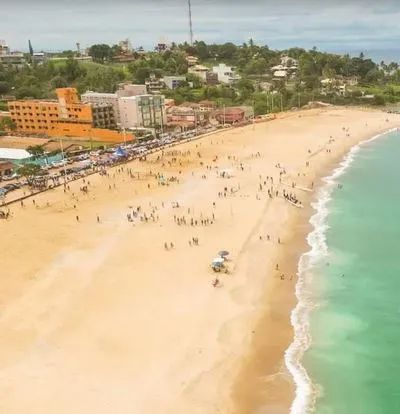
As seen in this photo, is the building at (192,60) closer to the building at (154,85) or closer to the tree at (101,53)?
the tree at (101,53)

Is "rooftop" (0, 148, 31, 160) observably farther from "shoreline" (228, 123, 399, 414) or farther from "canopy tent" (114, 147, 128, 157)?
"shoreline" (228, 123, 399, 414)

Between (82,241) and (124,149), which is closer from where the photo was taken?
(82,241)

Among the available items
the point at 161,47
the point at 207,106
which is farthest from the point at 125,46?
the point at 207,106

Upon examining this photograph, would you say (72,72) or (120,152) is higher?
(72,72)

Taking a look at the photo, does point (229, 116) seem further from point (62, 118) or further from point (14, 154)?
point (14, 154)

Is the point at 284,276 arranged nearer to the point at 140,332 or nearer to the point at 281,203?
the point at 140,332

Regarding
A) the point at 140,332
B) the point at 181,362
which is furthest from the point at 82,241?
the point at 181,362

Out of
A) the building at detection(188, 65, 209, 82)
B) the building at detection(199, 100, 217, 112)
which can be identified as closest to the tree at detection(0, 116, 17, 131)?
the building at detection(199, 100, 217, 112)

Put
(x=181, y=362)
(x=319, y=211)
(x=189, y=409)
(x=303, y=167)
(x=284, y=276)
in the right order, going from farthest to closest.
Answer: (x=303, y=167) < (x=319, y=211) < (x=284, y=276) < (x=181, y=362) < (x=189, y=409)
